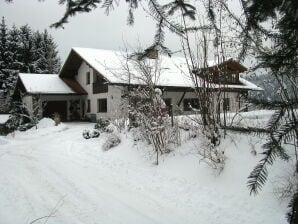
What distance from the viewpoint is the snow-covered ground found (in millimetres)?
5391

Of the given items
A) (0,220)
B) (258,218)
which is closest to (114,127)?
(0,220)

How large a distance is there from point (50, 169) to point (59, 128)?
12562mm

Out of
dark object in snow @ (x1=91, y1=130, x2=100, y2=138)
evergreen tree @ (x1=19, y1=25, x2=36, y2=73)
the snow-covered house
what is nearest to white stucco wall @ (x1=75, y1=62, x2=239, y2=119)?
the snow-covered house

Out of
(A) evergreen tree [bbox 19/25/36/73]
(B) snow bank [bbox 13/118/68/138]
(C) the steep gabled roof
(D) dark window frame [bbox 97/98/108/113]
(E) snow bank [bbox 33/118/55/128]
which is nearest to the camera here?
(B) snow bank [bbox 13/118/68/138]

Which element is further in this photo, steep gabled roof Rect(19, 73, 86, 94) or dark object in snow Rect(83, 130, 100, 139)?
steep gabled roof Rect(19, 73, 86, 94)

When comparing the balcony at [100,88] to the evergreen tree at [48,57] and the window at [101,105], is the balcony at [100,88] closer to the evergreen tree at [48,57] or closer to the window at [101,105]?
the window at [101,105]

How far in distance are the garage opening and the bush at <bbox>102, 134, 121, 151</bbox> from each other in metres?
18.7

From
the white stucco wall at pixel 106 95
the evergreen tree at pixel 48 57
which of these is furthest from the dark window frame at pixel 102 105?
the evergreen tree at pixel 48 57

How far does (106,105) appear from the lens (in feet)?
85.4

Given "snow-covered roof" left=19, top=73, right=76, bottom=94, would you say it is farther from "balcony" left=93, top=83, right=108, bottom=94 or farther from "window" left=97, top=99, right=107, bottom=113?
"window" left=97, top=99, right=107, bottom=113

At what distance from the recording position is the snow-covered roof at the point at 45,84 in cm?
2656

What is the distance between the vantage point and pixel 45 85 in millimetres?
27875

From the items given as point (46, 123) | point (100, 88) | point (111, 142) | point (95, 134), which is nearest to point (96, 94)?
point (100, 88)

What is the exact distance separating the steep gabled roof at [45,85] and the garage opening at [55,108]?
1.77 metres
